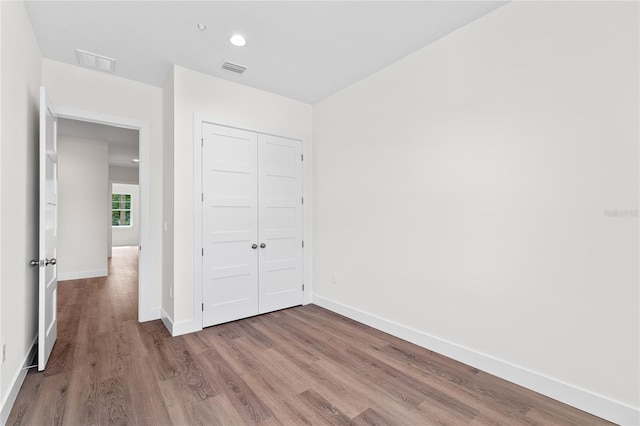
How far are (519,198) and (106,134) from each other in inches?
263

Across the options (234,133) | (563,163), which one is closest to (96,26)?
(234,133)

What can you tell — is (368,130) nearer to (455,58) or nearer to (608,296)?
(455,58)

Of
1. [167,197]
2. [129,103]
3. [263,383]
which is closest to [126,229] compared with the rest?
[129,103]

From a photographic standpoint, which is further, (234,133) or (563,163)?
(234,133)

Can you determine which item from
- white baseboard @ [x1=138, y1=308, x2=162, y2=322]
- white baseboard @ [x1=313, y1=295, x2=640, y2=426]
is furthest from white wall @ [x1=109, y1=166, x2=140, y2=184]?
white baseboard @ [x1=313, y1=295, x2=640, y2=426]

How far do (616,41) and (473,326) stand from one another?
84.7 inches

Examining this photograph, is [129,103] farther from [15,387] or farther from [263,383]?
[263,383]

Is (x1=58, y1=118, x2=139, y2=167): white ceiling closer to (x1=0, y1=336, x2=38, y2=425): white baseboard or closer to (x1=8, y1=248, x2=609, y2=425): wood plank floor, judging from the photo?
(x1=8, y1=248, x2=609, y2=425): wood plank floor

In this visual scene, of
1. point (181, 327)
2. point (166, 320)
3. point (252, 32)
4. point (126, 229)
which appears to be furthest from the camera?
point (126, 229)

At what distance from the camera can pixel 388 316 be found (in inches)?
127

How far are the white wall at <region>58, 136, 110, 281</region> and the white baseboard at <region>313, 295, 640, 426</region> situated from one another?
5818 millimetres

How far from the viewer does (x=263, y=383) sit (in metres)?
2.26

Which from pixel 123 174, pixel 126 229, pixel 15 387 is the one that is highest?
pixel 123 174

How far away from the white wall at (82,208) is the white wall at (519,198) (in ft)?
18.7
